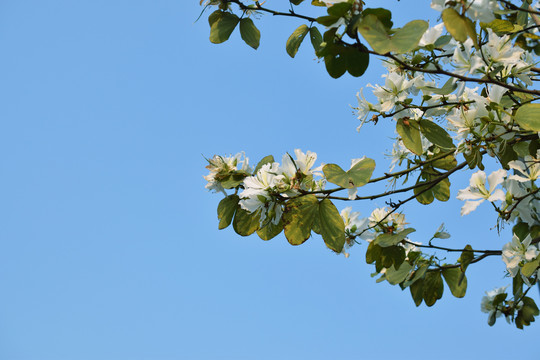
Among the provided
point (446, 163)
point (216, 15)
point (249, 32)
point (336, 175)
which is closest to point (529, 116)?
point (336, 175)

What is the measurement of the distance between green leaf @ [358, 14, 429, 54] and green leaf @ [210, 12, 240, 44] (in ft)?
2.92

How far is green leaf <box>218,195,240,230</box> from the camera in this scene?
188 cm

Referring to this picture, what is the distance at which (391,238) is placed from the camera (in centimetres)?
189

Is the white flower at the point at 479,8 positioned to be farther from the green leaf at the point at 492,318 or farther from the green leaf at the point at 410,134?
the green leaf at the point at 492,318

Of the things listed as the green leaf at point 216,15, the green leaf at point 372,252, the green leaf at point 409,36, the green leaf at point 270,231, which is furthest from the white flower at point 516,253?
the green leaf at point 216,15

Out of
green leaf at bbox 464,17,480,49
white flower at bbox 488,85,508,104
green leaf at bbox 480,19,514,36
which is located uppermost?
green leaf at bbox 480,19,514,36

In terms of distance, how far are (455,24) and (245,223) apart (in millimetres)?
958

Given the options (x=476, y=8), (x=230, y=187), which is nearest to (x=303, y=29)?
(x=230, y=187)

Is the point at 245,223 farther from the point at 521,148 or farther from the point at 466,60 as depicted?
the point at 521,148

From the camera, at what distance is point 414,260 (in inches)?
83.5

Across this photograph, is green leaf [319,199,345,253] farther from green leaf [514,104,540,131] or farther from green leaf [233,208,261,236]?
green leaf [514,104,540,131]

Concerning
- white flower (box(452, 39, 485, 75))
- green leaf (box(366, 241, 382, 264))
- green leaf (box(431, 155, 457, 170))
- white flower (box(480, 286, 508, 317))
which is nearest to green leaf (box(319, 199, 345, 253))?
green leaf (box(366, 241, 382, 264))

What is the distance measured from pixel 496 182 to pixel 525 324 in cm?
119

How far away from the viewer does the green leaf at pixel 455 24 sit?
1.25 metres
